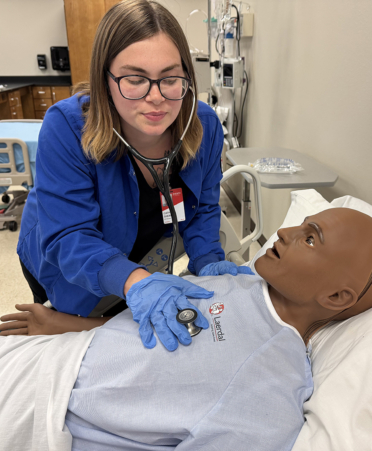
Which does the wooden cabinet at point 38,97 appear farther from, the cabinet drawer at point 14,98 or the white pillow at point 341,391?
the white pillow at point 341,391

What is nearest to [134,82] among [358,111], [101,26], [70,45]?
[101,26]

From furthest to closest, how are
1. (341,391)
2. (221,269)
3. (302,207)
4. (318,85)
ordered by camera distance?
1. (318,85)
2. (302,207)
3. (221,269)
4. (341,391)

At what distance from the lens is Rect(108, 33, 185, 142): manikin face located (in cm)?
106

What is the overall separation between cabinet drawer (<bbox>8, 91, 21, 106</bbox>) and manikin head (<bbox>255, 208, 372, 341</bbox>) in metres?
5.90

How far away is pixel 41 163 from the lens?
3.83 ft


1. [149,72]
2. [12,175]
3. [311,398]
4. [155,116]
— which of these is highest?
[149,72]

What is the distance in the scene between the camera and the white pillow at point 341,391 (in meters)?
0.86

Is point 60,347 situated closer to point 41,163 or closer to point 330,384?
point 41,163

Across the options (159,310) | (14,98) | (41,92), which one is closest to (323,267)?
(159,310)

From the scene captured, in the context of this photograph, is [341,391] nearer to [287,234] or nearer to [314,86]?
[287,234]

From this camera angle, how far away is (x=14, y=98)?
19.8ft

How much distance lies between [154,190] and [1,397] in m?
0.77

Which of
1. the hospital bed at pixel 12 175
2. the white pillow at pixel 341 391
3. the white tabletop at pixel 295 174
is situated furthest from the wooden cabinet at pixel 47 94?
the white pillow at pixel 341 391

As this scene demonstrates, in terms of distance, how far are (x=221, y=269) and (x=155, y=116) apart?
0.55 m
